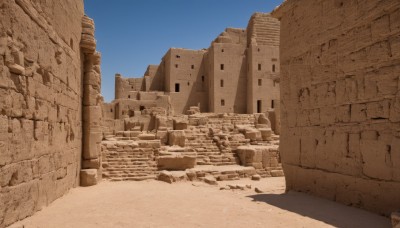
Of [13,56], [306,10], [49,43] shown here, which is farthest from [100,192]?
[306,10]

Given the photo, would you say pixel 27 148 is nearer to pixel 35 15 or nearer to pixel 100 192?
pixel 35 15

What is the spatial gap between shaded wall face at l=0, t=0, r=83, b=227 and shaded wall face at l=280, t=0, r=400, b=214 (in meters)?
5.06

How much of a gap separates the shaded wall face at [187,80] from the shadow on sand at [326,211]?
23.6 meters

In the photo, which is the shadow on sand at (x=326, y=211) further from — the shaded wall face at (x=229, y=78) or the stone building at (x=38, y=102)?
the shaded wall face at (x=229, y=78)

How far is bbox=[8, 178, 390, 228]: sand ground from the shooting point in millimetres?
4492

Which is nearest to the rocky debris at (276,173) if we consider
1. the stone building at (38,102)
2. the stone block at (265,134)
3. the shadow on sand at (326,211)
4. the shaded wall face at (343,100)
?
the stone block at (265,134)

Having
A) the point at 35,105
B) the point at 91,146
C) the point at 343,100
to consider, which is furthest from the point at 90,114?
the point at 343,100

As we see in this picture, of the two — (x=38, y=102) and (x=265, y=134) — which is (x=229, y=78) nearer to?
(x=265, y=134)

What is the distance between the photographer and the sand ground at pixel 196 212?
4.49 meters

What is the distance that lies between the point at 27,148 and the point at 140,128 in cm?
1651

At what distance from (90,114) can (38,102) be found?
403 cm

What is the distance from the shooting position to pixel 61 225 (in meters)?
4.32

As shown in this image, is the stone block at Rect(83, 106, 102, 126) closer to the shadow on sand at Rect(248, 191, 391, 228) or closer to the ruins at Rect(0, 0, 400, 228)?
the ruins at Rect(0, 0, 400, 228)

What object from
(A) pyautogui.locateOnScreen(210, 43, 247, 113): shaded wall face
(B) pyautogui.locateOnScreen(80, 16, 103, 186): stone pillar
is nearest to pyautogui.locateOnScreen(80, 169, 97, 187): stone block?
(B) pyautogui.locateOnScreen(80, 16, 103, 186): stone pillar
